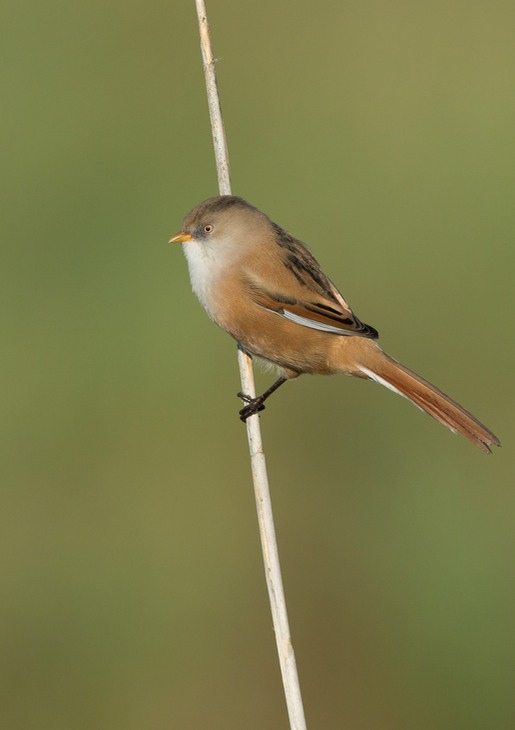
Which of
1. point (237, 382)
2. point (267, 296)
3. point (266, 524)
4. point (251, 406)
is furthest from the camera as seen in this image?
point (237, 382)

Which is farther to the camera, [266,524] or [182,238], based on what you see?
[182,238]

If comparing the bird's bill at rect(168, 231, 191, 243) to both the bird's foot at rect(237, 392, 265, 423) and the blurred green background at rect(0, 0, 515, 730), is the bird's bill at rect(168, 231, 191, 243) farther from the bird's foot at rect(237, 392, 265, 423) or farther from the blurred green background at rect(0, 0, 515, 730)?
the blurred green background at rect(0, 0, 515, 730)

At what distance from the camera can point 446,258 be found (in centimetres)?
768

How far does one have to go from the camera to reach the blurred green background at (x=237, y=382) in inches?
217

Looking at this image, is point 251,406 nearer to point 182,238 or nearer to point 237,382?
point 182,238

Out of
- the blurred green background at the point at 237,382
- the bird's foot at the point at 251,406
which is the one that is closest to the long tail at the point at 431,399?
the bird's foot at the point at 251,406

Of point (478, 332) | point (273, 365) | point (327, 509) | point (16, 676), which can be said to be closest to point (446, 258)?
point (478, 332)

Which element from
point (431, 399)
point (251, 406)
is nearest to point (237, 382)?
point (251, 406)

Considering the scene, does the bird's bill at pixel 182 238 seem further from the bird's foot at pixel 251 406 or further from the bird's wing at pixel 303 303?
the bird's foot at pixel 251 406

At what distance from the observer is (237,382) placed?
273 inches

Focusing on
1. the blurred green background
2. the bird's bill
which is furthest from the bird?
the blurred green background

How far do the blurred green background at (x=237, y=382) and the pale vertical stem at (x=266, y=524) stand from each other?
1667mm

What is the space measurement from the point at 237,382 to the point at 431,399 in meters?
2.58

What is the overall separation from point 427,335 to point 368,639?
2.16m
